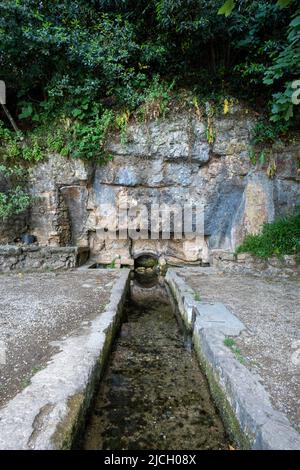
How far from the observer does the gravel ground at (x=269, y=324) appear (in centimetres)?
232

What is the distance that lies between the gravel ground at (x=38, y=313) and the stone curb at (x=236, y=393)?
164 centimetres

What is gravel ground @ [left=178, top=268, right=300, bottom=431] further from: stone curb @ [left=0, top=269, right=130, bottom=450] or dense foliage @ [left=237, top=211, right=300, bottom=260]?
stone curb @ [left=0, top=269, right=130, bottom=450]

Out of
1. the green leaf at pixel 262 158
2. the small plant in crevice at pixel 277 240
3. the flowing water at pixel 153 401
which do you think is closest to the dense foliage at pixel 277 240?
the small plant in crevice at pixel 277 240

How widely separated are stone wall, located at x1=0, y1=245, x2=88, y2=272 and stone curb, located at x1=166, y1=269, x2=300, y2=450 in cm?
461

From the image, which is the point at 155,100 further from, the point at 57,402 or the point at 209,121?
the point at 57,402

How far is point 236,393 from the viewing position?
2225mm

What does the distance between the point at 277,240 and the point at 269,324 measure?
4.14m

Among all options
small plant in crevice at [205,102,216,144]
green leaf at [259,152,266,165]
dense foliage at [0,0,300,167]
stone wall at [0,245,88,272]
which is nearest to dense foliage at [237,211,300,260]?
green leaf at [259,152,266,165]

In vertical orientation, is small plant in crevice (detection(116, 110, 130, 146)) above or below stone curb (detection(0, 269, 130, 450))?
above

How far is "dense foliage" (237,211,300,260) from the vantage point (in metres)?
7.02

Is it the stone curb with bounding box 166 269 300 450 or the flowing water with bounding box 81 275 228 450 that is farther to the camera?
the flowing water with bounding box 81 275 228 450

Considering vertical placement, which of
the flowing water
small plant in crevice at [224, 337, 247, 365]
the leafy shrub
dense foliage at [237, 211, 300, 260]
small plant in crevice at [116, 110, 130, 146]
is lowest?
the flowing water

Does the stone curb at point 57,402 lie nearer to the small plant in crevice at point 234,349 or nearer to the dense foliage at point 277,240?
the small plant in crevice at point 234,349

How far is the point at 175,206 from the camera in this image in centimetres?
941
